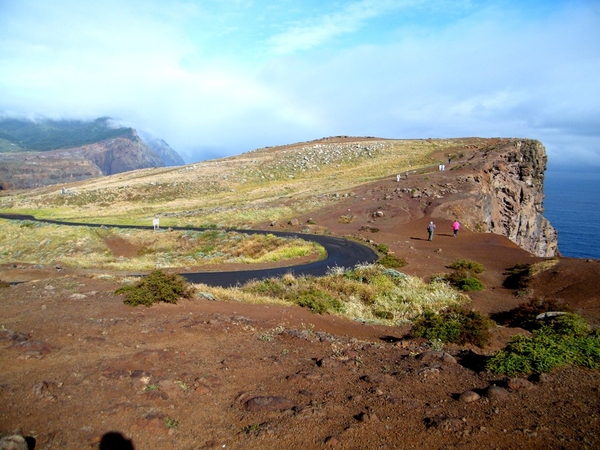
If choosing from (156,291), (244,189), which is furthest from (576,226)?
(156,291)

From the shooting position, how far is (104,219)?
47844mm

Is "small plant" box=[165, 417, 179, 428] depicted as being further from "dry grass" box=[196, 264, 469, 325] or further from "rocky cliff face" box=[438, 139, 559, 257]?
"rocky cliff face" box=[438, 139, 559, 257]

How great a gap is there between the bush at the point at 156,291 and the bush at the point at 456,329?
295 inches

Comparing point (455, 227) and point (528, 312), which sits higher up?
point (455, 227)

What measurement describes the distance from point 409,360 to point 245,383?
3.45 m

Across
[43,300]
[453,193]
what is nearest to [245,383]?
[43,300]

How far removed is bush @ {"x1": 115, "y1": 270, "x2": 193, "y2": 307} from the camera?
12.6m

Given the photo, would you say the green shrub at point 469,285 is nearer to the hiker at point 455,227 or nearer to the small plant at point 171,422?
the hiker at point 455,227

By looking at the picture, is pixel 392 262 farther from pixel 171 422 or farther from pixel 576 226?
pixel 576 226

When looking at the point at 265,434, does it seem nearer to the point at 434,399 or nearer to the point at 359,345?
the point at 434,399

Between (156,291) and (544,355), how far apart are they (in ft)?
34.8

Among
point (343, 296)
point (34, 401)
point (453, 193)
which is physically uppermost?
point (453, 193)

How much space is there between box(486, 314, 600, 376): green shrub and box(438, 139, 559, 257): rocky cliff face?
3032 cm

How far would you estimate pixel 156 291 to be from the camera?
13055 mm
